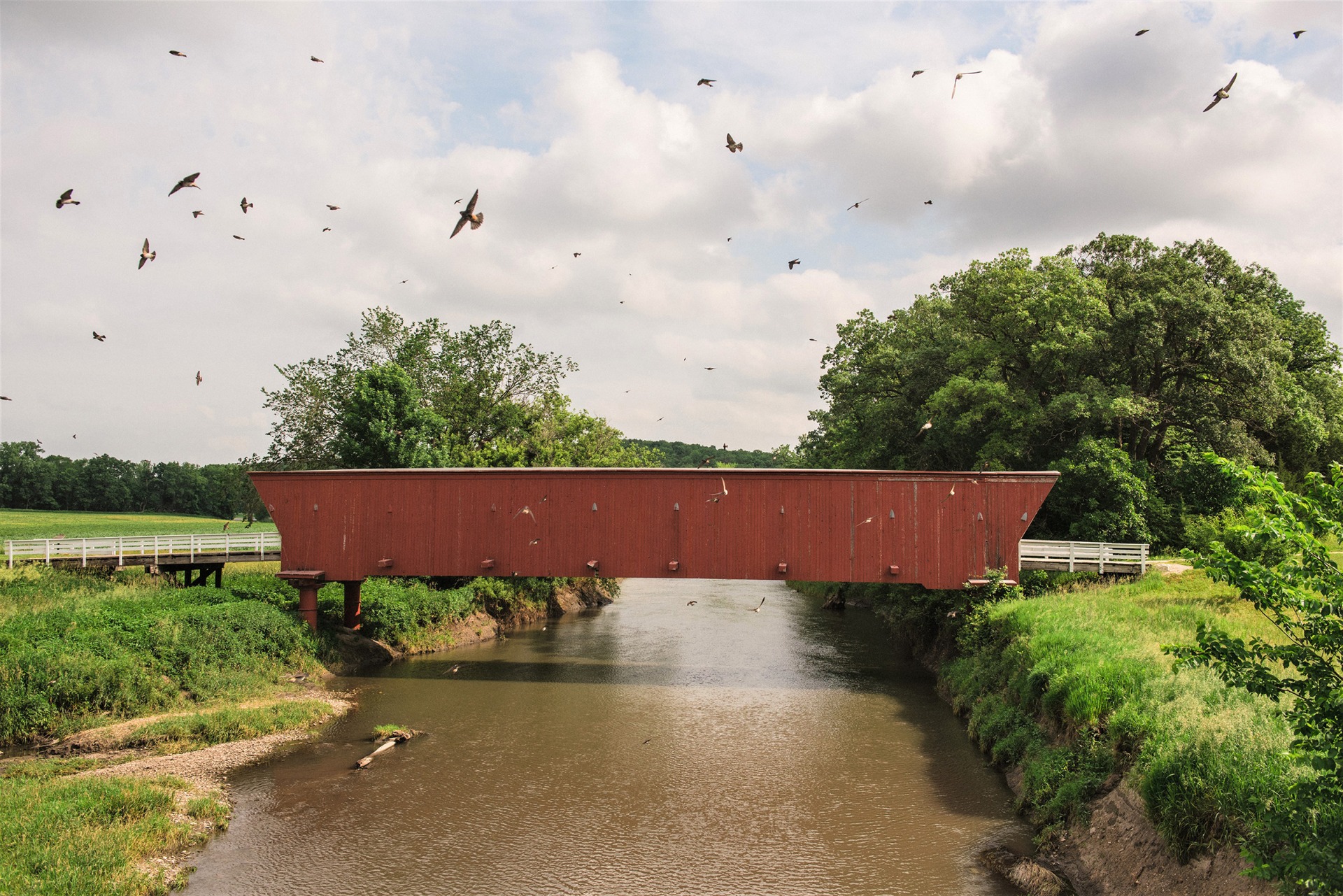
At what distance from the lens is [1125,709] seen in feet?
38.4

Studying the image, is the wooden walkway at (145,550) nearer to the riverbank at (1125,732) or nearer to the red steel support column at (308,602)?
the red steel support column at (308,602)

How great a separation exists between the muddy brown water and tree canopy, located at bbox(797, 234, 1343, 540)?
9179mm

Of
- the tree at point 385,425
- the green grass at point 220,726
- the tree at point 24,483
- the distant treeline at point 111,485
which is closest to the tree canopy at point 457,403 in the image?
the tree at point 385,425

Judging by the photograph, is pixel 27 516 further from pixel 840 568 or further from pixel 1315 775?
pixel 1315 775

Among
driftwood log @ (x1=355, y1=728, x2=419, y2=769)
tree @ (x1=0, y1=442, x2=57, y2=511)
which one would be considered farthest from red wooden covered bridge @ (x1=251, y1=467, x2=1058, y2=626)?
tree @ (x1=0, y1=442, x2=57, y2=511)

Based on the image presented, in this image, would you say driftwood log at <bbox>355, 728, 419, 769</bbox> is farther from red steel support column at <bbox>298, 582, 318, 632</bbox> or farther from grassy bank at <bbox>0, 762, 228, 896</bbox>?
red steel support column at <bbox>298, 582, 318, 632</bbox>

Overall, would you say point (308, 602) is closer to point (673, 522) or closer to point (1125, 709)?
point (673, 522)

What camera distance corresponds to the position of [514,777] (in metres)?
14.4

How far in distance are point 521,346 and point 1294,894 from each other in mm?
35494

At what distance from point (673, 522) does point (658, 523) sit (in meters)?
0.43

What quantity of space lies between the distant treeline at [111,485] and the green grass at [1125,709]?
214 feet

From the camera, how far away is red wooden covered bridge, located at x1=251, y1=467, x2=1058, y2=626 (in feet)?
69.3

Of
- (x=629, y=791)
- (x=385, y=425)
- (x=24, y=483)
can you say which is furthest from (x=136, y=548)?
(x=24, y=483)

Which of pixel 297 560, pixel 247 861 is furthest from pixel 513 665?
pixel 247 861
